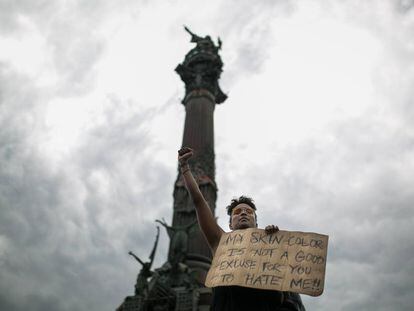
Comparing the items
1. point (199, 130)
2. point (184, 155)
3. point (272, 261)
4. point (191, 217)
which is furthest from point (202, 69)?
point (272, 261)

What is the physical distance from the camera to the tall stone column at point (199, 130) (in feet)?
72.2

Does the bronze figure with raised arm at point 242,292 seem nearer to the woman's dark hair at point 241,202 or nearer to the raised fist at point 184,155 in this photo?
the woman's dark hair at point 241,202

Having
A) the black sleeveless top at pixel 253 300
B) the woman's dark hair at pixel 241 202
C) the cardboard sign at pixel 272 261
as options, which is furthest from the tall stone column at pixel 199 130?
the black sleeveless top at pixel 253 300

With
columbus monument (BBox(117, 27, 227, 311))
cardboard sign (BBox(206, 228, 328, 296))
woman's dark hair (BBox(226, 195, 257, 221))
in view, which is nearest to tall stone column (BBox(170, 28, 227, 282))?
columbus monument (BBox(117, 27, 227, 311))

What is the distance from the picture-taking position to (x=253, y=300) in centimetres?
292

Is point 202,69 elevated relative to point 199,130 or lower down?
elevated

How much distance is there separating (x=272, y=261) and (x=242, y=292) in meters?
0.35

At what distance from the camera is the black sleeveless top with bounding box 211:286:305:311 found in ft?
9.43

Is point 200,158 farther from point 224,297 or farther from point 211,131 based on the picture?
point 224,297

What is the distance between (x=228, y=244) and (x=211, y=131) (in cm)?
2471

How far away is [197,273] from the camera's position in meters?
20.2

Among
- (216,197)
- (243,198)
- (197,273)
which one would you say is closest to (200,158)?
(216,197)

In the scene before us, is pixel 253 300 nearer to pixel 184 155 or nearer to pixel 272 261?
pixel 272 261

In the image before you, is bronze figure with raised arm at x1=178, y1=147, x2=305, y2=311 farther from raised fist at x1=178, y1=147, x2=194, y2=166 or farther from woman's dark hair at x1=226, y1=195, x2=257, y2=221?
raised fist at x1=178, y1=147, x2=194, y2=166
